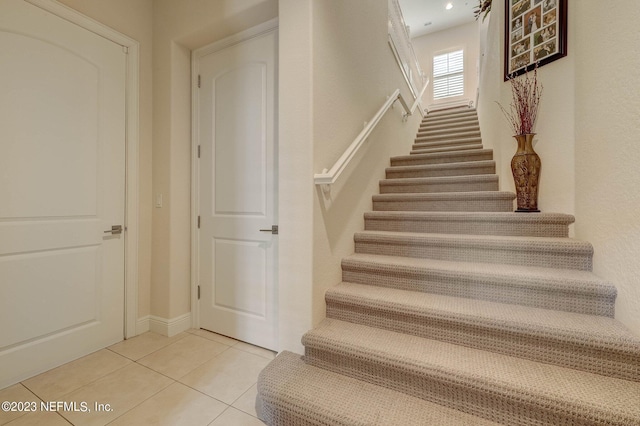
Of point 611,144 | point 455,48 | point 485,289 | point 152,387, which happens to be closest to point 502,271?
point 485,289

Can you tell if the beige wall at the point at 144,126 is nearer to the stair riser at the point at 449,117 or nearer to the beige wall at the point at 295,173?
the beige wall at the point at 295,173

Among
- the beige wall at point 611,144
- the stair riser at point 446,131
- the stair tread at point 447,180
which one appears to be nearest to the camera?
the beige wall at point 611,144

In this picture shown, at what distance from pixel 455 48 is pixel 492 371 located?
26.5 ft

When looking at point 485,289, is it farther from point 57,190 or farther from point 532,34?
point 57,190

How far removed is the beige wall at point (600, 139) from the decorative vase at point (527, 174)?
9 cm

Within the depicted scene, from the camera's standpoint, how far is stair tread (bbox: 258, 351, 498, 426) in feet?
3.65

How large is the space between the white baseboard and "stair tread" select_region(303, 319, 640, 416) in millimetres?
1369

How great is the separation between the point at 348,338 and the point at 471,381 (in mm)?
591

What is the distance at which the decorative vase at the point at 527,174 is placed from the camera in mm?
2018

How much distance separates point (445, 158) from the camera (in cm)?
313

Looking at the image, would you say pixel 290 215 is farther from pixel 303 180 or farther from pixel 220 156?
pixel 220 156

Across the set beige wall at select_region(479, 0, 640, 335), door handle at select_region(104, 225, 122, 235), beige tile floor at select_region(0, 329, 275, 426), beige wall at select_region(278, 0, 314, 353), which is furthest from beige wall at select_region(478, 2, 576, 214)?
door handle at select_region(104, 225, 122, 235)

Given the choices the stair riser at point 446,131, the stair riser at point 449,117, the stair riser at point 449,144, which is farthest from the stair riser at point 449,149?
the stair riser at point 449,117

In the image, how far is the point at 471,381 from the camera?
3.71 ft
